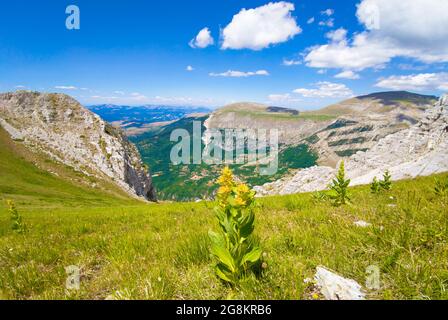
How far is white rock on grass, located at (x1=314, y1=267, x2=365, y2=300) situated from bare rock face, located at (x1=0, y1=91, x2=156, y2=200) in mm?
112194

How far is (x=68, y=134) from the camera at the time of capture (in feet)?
388

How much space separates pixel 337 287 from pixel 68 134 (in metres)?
136

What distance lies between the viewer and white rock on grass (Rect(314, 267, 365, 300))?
3352mm

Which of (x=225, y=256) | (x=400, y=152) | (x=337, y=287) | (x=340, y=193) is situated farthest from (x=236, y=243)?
(x=400, y=152)

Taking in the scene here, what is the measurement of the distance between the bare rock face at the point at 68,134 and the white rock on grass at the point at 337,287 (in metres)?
112

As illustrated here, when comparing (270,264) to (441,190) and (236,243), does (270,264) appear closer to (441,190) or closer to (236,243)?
(236,243)

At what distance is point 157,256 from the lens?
5602 mm

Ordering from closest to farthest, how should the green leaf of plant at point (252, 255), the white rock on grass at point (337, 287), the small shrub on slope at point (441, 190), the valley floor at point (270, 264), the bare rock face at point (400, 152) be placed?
the white rock on grass at point (337, 287), the valley floor at point (270, 264), the green leaf of plant at point (252, 255), the small shrub on slope at point (441, 190), the bare rock face at point (400, 152)

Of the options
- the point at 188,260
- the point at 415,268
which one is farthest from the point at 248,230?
the point at 415,268

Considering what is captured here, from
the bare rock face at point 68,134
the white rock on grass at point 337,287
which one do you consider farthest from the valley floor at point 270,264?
the bare rock face at point 68,134

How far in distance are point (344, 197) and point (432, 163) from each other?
7771cm

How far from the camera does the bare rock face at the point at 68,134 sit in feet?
356

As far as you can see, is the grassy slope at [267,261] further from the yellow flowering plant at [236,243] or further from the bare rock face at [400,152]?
the bare rock face at [400,152]
